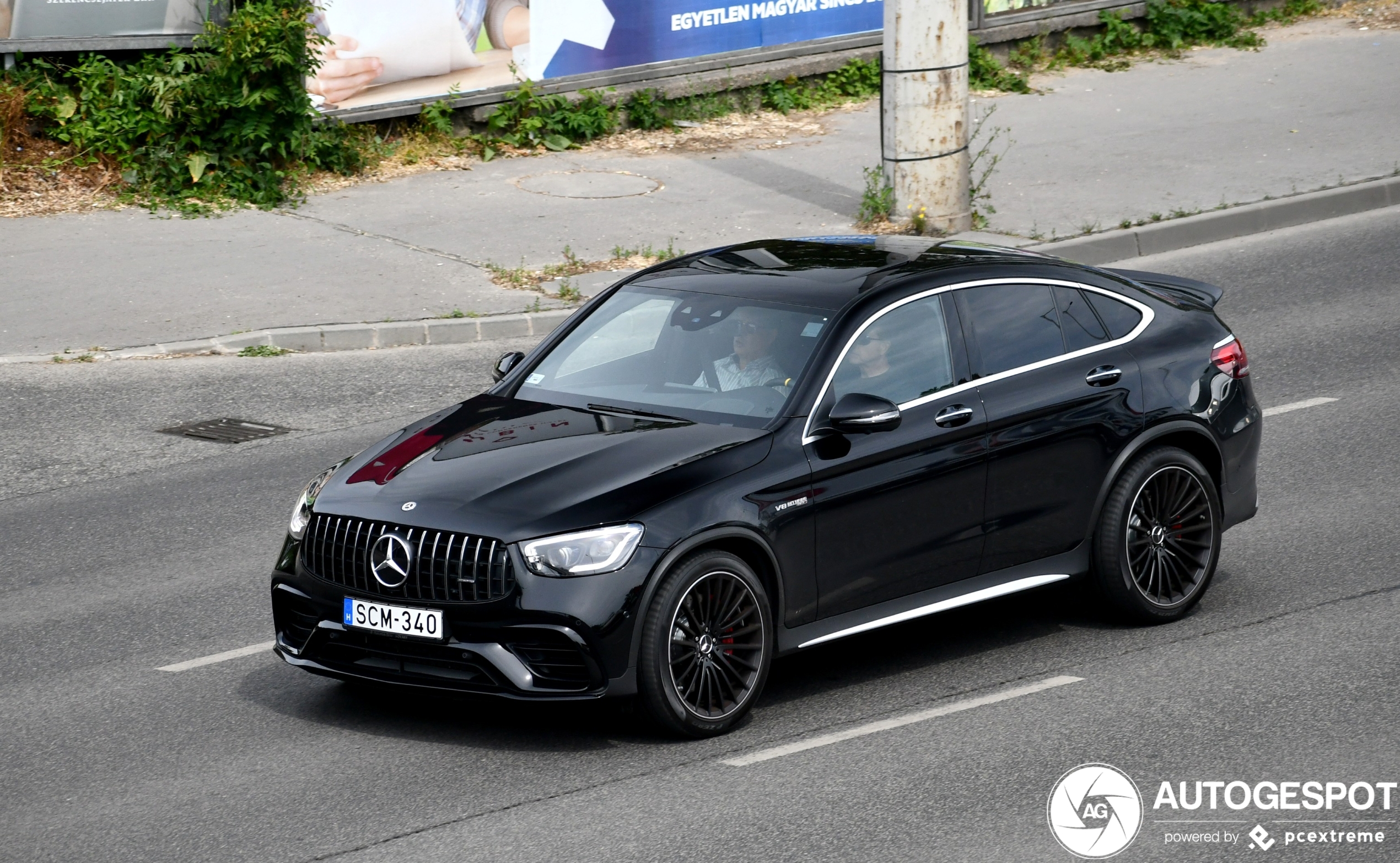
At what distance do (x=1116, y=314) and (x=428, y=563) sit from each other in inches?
134

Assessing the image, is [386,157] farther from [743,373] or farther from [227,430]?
[743,373]

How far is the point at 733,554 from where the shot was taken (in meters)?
6.26

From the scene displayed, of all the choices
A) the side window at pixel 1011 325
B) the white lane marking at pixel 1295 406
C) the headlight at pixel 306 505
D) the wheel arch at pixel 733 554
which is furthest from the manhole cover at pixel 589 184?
the wheel arch at pixel 733 554

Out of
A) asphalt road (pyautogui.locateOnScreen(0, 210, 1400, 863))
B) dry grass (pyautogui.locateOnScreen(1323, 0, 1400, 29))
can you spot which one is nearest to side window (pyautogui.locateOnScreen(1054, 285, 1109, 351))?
asphalt road (pyautogui.locateOnScreen(0, 210, 1400, 863))

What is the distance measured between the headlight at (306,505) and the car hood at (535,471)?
6 cm

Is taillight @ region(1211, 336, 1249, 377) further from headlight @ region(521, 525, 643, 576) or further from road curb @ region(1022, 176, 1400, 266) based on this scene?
road curb @ region(1022, 176, 1400, 266)

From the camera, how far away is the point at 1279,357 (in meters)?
11.9

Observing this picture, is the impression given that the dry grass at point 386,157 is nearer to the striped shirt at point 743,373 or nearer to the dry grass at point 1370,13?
the striped shirt at point 743,373

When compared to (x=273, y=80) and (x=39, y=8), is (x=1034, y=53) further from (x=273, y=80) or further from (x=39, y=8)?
(x=39, y=8)

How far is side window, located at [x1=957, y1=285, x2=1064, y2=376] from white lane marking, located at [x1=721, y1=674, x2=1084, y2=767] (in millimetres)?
1272

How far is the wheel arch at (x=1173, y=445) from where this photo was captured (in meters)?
7.38

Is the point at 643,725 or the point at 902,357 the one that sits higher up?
the point at 902,357

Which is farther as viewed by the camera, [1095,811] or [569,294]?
[569,294]

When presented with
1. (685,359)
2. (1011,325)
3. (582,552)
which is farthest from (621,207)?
(582,552)
